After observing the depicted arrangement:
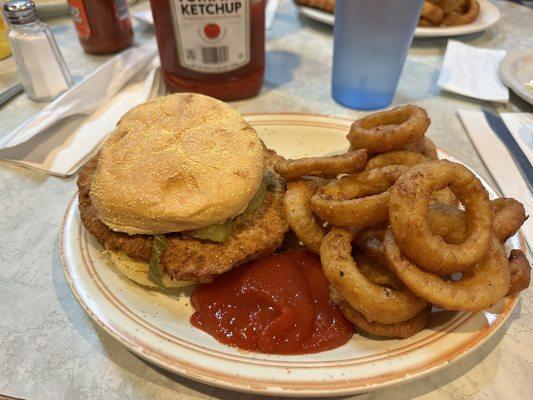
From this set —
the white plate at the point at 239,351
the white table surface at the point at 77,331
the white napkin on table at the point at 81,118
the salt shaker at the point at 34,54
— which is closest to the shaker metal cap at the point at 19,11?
the salt shaker at the point at 34,54

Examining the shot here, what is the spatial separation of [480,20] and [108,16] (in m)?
2.20

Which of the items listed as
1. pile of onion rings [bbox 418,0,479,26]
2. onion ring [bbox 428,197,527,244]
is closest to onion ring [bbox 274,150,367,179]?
onion ring [bbox 428,197,527,244]

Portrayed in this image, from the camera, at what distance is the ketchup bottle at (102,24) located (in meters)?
2.33

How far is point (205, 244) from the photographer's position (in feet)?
3.92

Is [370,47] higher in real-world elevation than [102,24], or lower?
higher

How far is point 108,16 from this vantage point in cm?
241

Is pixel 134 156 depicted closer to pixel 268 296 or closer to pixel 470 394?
pixel 268 296

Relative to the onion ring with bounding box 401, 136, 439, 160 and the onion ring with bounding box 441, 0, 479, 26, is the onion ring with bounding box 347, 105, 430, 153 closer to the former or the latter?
the onion ring with bounding box 401, 136, 439, 160

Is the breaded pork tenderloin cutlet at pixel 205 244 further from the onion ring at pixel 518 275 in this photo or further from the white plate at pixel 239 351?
the onion ring at pixel 518 275

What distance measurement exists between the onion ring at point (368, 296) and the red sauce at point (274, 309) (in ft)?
0.37

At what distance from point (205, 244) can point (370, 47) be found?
1.26 meters

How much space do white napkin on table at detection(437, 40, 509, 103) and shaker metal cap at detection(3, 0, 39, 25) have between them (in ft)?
6.47

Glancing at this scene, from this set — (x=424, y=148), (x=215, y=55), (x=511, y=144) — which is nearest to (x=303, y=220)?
(x=424, y=148)

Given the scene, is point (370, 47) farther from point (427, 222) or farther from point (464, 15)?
point (427, 222)
